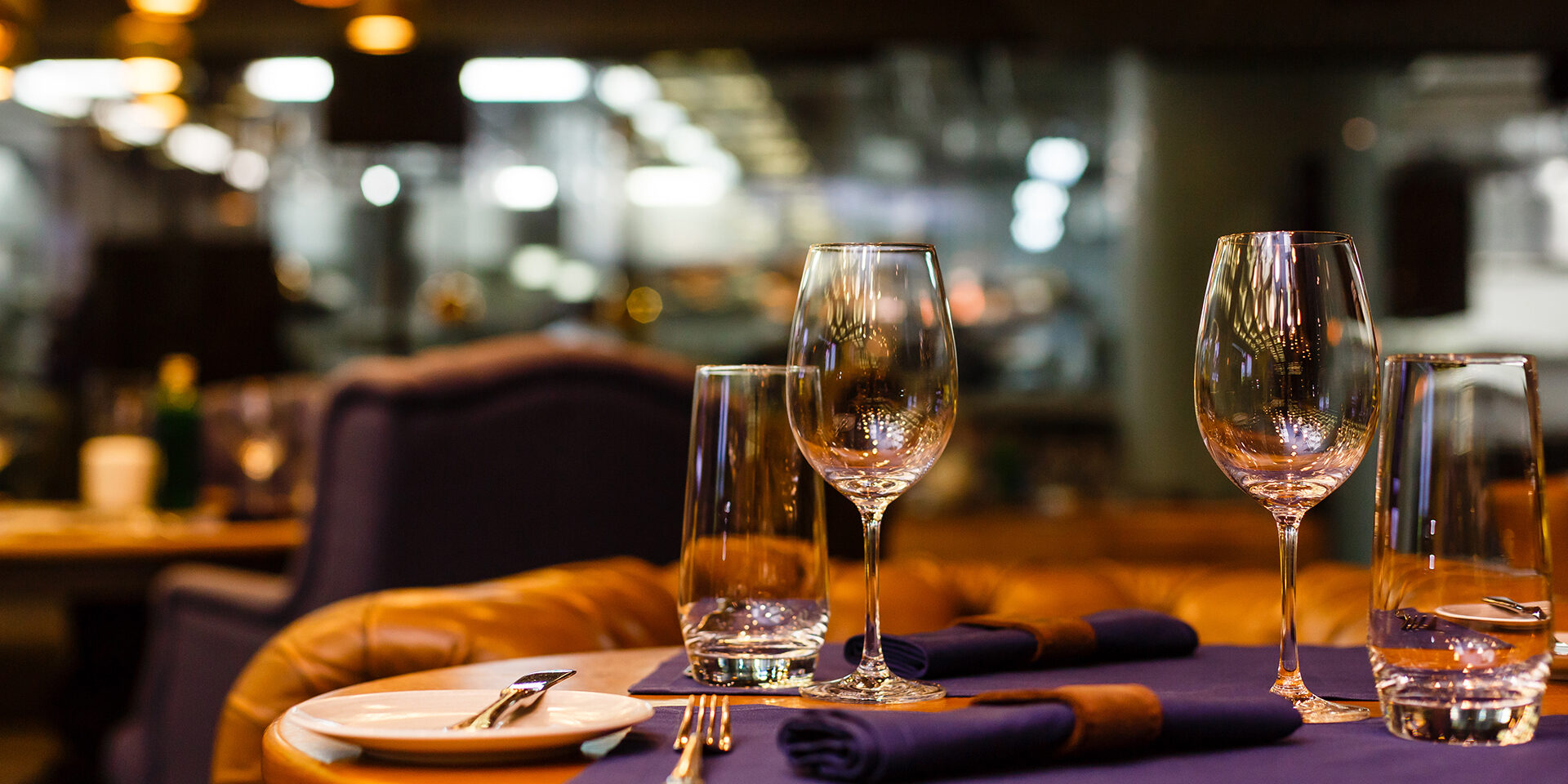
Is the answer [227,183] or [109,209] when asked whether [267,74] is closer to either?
[227,183]

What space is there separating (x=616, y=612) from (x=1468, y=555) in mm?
829

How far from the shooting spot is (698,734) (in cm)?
59

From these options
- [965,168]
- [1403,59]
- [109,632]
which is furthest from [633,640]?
[965,168]

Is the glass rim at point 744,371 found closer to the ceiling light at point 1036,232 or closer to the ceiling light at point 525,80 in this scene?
the ceiling light at point 1036,232

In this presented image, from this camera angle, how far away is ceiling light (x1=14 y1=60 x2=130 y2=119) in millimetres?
7578

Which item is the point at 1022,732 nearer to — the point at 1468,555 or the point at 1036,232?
the point at 1468,555

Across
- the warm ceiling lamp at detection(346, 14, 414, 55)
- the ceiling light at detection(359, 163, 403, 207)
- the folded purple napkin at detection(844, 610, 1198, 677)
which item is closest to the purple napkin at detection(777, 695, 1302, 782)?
the folded purple napkin at detection(844, 610, 1198, 677)

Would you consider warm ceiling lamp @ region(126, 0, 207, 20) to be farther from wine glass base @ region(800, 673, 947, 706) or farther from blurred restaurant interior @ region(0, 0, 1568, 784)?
wine glass base @ region(800, 673, 947, 706)

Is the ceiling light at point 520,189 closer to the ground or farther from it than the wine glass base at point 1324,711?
farther from it

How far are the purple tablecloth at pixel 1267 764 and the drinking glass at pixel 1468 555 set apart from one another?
0.07ft

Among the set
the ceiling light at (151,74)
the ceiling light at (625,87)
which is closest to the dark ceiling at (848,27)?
the ceiling light at (625,87)

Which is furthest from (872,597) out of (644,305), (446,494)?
(644,305)

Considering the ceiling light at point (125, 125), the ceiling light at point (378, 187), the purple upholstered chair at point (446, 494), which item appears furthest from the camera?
the ceiling light at point (378, 187)

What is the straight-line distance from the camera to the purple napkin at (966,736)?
1.72 ft
